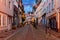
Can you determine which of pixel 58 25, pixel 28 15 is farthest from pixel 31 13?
pixel 58 25

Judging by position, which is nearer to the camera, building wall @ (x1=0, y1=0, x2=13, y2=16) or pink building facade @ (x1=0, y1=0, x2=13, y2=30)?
building wall @ (x1=0, y1=0, x2=13, y2=16)

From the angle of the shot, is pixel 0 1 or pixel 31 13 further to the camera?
pixel 31 13

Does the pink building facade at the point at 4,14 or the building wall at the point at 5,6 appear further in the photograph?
the pink building facade at the point at 4,14

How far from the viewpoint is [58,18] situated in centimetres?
3091

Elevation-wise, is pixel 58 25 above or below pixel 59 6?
below

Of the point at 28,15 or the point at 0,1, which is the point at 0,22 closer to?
the point at 0,1

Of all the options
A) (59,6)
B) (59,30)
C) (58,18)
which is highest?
(59,6)

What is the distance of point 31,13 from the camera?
17238 centimetres

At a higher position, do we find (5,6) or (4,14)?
(5,6)

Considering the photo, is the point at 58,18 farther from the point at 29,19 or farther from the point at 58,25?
the point at 29,19

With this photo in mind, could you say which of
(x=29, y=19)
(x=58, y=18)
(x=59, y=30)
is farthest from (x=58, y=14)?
(x=29, y=19)

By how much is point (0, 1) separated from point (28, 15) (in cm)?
14286

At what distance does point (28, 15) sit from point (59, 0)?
467 feet

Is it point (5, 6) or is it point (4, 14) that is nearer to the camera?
point (4, 14)
